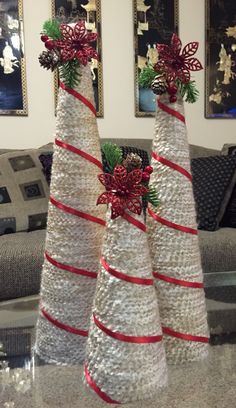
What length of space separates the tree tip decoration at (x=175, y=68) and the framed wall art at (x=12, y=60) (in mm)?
2318

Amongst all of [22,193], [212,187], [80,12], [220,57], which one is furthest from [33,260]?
[220,57]

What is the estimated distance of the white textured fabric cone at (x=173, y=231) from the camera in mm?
654

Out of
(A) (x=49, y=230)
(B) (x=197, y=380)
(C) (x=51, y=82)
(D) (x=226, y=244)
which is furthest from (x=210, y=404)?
(C) (x=51, y=82)

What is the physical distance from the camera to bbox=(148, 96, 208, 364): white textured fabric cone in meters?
0.65

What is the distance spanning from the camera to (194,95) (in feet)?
2.23

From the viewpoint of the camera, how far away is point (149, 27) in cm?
293

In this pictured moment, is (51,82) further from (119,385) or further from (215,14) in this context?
(119,385)

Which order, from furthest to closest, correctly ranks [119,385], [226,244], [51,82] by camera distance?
[51,82] < [226,244] < [119,385]

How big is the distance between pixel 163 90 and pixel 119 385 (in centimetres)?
36

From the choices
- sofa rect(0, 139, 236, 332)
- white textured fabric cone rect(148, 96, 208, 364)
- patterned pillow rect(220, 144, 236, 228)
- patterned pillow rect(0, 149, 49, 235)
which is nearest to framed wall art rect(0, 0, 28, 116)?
patterned pillow rect(0, 149, 49, 235)

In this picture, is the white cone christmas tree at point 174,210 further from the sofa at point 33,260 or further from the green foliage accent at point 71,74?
the sofa at point 33,260

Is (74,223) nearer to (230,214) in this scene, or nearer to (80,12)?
(230,214)

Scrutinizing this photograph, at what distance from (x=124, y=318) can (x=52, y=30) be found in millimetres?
383

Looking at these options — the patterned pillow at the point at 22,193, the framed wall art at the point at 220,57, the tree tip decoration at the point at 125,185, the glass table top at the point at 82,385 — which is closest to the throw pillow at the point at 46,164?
the patterned pillow at the point at 22,193
